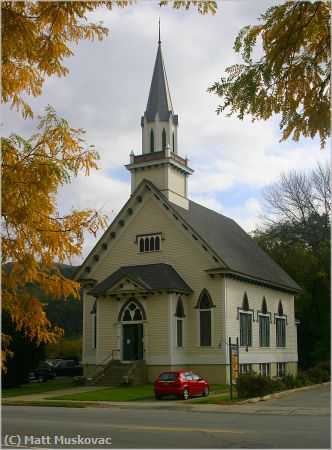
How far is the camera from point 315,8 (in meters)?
8.20

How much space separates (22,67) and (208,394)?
22.9 metres

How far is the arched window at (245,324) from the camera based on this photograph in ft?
122

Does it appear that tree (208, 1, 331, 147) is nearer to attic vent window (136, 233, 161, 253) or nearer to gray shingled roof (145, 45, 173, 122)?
attic vent window (136, 233, 161, 253)

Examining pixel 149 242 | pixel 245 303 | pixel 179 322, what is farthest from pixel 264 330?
pixel 149 242

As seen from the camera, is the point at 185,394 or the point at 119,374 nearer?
the point at 185,394

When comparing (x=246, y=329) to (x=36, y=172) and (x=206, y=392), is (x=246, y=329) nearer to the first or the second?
(x=206, y=392)

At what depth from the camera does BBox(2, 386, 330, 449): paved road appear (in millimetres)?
12773

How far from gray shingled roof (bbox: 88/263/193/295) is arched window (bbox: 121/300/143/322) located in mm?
1662

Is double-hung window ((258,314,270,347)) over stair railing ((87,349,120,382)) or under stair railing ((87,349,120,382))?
over

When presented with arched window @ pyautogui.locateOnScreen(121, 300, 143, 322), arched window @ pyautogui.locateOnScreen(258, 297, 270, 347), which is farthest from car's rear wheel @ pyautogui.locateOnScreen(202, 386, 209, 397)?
arched window @ pyautogui.locateOnScreen(258, 297, 270, 347)

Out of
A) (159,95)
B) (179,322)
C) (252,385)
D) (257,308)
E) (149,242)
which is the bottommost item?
(252,385)

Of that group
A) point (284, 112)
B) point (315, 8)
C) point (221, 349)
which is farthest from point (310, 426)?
point (221, 349)

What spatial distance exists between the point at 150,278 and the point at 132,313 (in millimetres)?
2391

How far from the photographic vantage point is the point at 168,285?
3403 centimetres
